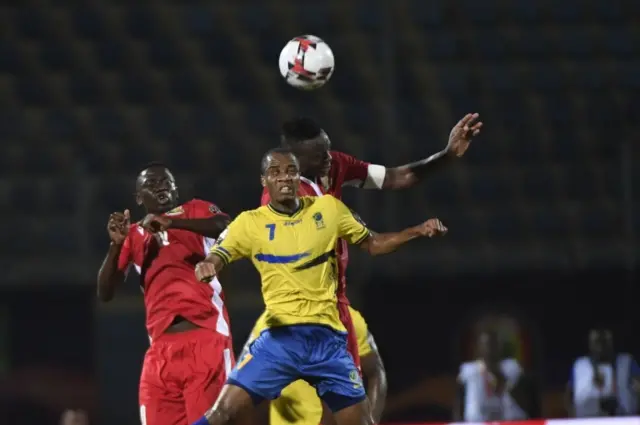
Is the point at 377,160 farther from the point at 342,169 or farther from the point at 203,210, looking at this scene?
the point at 203,210

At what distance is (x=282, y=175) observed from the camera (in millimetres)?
5609

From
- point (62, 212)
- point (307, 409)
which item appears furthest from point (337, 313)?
point (62, 212)

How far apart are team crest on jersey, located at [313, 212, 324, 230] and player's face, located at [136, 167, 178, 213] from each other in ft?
3.35

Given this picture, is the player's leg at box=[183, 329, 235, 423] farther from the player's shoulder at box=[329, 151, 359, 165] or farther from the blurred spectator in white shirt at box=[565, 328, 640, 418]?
the blurred spectator in white shirt at box=[565, 328, 640, 418]

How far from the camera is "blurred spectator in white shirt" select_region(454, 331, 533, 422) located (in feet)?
28.8

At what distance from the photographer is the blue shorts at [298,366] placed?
5.48 meters

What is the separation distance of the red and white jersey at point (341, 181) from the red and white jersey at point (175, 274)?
1.40 ft

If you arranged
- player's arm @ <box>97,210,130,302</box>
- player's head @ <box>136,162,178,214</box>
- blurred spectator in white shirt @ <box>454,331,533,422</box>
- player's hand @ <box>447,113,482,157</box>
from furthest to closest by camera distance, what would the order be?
blurred spectator in white shirt @ <box>454,331,533,422</box>, player's hand @ <box>447,113,482,157</box>, player's head @ <box>136,162,178,214</box>, player's arm @ <box>97,210,130,302</box>

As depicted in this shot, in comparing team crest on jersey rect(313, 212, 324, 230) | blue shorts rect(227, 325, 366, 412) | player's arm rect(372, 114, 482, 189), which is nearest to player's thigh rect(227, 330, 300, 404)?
blue shorts rect(227, 325, 366, 412)

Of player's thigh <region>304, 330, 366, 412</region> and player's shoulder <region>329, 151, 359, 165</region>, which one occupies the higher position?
player's shoulder <region>329, 151, 359, 165</region>

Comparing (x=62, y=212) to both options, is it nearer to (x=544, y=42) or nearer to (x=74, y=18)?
(x=74, y=18)

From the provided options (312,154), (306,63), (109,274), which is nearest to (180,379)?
(109,274)

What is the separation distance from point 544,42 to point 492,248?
2.51 meters

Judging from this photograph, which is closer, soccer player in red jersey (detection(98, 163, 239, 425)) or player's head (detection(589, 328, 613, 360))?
soccer player in red jersey (detection(98, 163, 239, 425))
